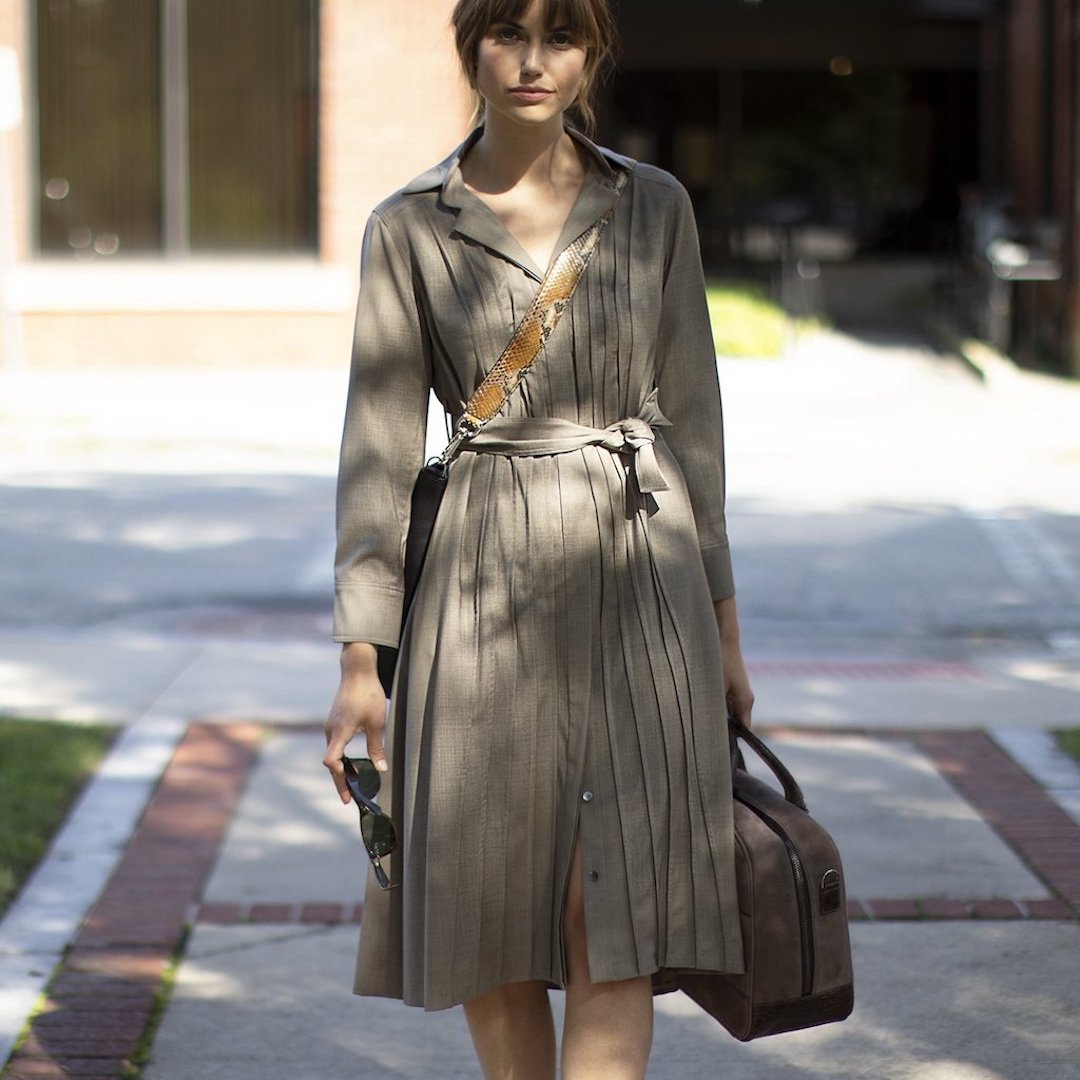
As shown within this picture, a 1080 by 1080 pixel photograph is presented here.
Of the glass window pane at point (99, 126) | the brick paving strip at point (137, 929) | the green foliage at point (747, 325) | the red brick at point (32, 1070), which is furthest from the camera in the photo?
the green foliage at point (747, 325)

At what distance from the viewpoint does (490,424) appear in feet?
9.16

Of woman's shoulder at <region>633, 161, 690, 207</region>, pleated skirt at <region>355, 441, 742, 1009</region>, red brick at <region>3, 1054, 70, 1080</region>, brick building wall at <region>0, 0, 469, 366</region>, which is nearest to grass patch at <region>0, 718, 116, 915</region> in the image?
red brick at <region>3, 1054, 70, 1080</region>

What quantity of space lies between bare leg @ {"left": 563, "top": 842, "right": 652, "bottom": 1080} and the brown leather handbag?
0.53 ft

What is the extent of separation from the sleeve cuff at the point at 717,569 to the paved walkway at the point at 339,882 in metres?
1.30

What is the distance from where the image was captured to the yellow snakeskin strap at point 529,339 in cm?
276

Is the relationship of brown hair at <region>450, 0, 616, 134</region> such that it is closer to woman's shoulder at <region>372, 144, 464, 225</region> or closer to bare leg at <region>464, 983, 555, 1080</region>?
woman's shoulder at <region>372, 144, 464, 225</region>

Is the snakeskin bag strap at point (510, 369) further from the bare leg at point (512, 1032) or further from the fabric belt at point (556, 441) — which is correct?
the bare leg at point (512, 1032)

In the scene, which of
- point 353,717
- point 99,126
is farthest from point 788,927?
point 99,126

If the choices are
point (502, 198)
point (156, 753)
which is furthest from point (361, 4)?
point (502, 198)

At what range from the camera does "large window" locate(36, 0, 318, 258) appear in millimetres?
18906

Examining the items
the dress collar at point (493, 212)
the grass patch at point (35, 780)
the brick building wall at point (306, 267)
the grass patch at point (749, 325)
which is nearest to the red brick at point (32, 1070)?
the grass patch at point (35, 780)

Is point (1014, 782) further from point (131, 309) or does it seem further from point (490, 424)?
point (131, 309)

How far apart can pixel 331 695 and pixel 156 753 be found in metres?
1.00

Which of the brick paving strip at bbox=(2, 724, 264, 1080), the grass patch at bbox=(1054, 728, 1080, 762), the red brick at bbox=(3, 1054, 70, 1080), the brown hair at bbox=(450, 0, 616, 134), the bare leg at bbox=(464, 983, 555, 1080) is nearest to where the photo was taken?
the brown hair at bbox=(450, 0, 616, 134)
